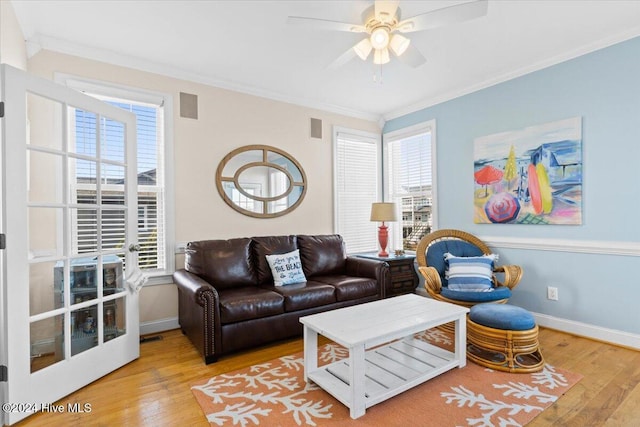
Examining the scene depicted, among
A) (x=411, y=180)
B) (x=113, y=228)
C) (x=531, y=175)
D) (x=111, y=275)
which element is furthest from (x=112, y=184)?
(x=531, y=175)

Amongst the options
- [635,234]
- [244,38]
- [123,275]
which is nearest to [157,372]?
[123,275]

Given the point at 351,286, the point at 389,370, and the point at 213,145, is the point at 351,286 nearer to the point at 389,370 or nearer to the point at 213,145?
the point at 389,370

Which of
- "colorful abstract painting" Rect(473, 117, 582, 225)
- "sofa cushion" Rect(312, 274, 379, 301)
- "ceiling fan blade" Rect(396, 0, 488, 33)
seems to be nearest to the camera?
"ceiling fan blade" Rect(396, 0, 488, 33)

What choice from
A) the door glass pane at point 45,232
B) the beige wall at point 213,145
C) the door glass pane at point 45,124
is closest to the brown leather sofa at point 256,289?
the beige wall at point 213,145

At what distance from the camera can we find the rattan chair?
9.60 feet

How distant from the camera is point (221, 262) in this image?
10.6 ft

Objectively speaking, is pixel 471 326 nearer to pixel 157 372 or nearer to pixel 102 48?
pixel 157 372

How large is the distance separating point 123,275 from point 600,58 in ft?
14.6

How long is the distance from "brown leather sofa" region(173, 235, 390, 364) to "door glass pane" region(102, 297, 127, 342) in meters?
0.49

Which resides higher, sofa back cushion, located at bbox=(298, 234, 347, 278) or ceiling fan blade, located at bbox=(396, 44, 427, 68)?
ceiling fan blade, located at bbox=(396, 44, 427, 68)

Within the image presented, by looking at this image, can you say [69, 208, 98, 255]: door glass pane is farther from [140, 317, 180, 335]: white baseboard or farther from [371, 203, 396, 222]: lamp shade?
[371, 203, 396, 222]: lamp shade

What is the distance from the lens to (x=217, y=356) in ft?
8.60

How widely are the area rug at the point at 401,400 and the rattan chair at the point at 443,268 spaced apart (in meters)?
0.64

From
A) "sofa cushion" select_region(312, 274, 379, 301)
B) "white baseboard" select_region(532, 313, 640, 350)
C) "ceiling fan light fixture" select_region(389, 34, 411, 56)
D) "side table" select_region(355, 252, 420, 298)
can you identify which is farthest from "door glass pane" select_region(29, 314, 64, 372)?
"white baseboard" select_region(532, 313, 640, 350)
